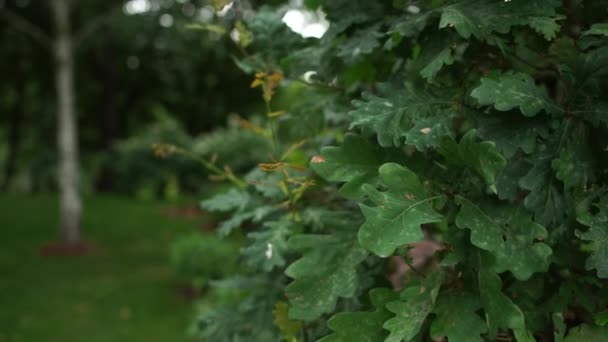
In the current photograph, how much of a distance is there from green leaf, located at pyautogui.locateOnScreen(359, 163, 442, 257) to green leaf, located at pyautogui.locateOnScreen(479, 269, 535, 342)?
17cm

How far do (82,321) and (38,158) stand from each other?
1728 cm

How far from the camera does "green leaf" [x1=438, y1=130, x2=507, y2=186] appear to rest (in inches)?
49.9

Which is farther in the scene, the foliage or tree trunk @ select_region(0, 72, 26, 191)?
tree trunk @ select_region(0, 72, 26, 191)

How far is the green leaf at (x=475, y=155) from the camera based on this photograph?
127 cm

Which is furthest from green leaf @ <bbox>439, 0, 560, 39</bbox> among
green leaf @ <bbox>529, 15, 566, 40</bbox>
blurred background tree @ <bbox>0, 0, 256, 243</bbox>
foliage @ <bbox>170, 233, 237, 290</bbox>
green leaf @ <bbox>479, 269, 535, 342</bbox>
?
blurred background tree @ <bbox>0, 0, 256, 243</bbox>

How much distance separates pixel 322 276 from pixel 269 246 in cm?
30

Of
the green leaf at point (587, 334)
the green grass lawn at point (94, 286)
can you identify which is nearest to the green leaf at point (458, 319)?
the green leaf at point (587, 334)

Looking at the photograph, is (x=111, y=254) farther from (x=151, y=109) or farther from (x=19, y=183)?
(x=19, y=183)

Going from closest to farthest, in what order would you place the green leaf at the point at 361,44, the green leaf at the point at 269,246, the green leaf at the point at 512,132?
the green leaf at the point at 512,132 → the green leaf at the point at 361,44 → the green leaf at the point at 269,246

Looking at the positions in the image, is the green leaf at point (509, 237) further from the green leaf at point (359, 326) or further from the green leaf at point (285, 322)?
the green leaf at point (285, 322)

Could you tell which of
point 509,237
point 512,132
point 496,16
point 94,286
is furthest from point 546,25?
point 94,286

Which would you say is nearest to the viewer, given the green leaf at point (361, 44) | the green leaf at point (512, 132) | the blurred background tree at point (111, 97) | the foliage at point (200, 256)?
the green leaf at point (512, 132)

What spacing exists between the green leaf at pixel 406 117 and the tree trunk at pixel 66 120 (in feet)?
37.1

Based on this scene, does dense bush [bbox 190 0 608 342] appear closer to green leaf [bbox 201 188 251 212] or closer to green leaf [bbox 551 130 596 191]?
green leaf [bbox 551 130 596 191]
